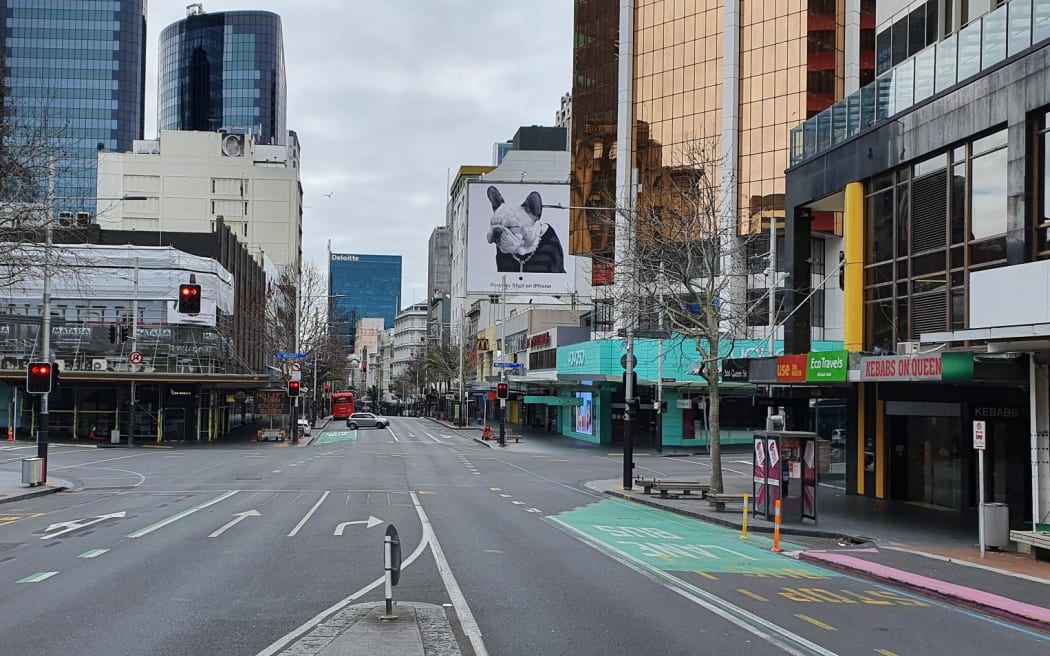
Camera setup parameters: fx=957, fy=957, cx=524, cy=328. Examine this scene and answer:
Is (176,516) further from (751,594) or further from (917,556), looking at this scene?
(917,556)

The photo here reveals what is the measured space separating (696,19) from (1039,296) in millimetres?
59842

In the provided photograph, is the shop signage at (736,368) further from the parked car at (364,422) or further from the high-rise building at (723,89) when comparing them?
the parked car at (364,422)

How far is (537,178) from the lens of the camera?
11338 centimetres

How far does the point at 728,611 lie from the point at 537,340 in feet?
209

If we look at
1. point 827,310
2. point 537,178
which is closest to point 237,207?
point 537,178

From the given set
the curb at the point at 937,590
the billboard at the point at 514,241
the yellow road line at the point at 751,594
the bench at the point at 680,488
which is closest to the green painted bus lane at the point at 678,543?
the curb at the point at 937,590

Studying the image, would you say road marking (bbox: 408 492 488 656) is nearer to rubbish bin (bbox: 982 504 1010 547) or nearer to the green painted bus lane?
the green painted bus lane

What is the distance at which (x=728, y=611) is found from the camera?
12.4 meters

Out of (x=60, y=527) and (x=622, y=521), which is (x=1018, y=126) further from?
(x=60, y=527)

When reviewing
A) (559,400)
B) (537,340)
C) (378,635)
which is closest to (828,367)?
(378,635)

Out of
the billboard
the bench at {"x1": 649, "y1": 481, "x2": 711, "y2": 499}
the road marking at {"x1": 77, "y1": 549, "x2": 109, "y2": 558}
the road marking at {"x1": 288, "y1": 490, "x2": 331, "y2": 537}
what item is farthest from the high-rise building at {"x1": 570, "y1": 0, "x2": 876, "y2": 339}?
the road marking at {"x1": 77, "y1": 549, "x2": 109, "y2": 558}

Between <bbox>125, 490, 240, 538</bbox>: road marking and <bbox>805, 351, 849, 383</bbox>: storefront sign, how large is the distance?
51.4 ft

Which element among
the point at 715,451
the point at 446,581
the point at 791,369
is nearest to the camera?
the point at 446,581

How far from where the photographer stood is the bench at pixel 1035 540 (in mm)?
17195
